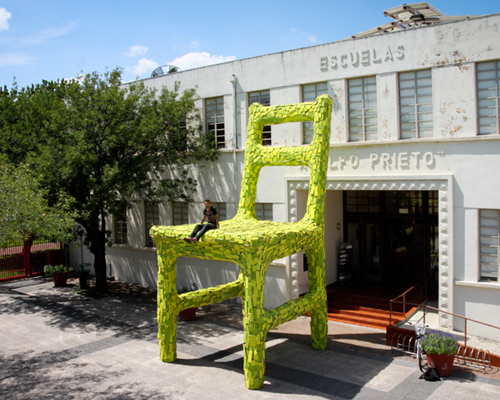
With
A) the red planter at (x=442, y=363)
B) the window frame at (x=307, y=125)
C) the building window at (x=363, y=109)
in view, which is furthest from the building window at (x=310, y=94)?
the red planter at (x=442, y=363)

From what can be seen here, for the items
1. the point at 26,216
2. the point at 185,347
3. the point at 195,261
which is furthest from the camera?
the point at 195,261

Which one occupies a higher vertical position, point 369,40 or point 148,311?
point 369,40

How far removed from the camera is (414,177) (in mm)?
13086

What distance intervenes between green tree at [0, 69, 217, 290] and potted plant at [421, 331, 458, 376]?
9.35 meters

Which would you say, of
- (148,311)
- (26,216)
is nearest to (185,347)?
(148,311)

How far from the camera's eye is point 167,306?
11.1 m

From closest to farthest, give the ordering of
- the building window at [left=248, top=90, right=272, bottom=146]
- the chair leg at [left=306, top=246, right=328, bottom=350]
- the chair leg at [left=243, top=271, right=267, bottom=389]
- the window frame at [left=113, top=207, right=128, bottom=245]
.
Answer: the chair leg at [left=243, top=271, right=267, bottom=389]
the chair leg at [left=306, top=246, right=328, bottom=350]
the building window at [left=248, top=90, right=272, bottom=146]
the window frame at [left=113, top=207, right=128, bottom=245]

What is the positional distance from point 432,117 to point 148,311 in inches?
414

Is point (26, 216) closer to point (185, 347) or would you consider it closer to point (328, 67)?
point (185, 347)

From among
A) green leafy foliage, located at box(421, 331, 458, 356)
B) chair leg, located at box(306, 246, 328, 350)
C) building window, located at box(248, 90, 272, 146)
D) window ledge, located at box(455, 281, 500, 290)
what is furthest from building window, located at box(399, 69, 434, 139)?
green leafy foliage, located at box(421, 331, 458, 356)

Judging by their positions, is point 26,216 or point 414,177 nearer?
point 26,216

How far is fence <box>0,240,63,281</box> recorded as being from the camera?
21.6m

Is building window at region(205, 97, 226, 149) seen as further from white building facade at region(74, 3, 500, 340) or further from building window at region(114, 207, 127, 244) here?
building window at region(114, 207, 127, 244)

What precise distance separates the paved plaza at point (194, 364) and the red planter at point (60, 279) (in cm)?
381
